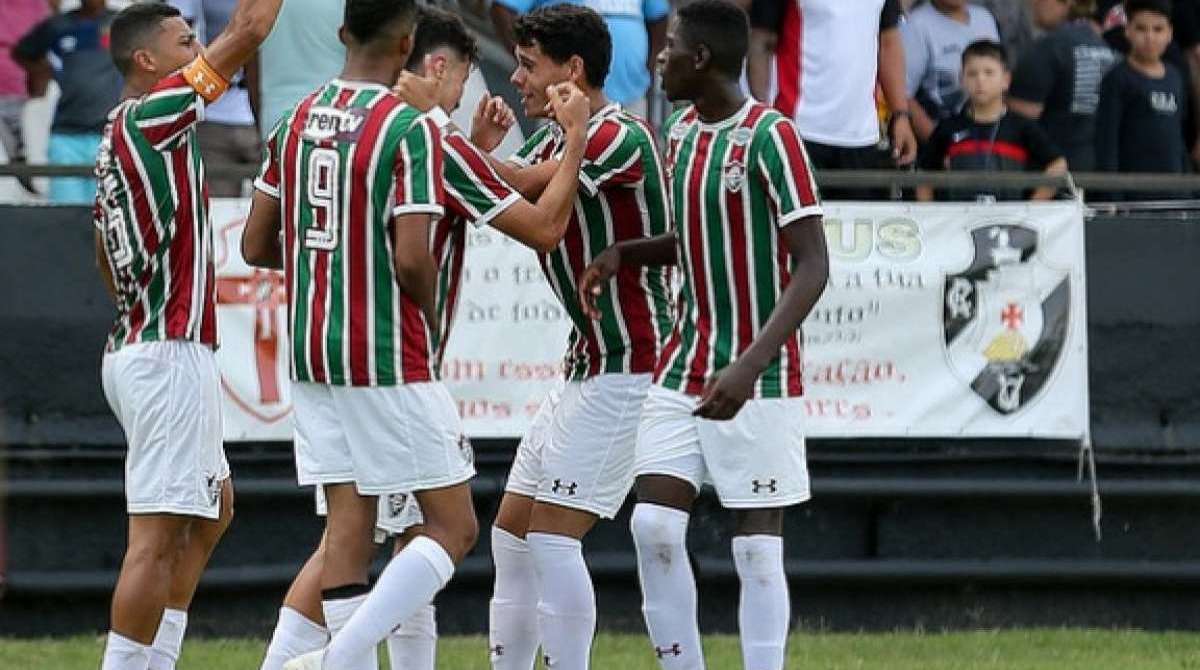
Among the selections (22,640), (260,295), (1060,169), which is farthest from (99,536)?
(1060,169)

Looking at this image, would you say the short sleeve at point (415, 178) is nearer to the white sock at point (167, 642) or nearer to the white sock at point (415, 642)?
the white sock at point (415, 642)

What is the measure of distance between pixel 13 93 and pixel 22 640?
2.85m

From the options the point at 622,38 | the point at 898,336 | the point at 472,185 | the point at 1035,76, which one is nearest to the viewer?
the point at 472,185

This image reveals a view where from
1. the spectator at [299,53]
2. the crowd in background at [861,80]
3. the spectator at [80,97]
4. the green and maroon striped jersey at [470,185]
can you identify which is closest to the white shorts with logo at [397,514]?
the green and maroon striped jersey at [470,185]

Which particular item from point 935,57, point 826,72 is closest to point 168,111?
point 826,72

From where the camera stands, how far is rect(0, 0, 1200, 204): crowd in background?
12.0 meters

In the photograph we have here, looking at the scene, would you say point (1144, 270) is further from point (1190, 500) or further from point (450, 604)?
point (450, 604)

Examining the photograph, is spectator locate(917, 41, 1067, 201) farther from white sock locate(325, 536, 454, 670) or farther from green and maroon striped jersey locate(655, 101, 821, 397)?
white sock locate(325, 536, 454, 670)

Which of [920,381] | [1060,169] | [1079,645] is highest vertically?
[1060,169]

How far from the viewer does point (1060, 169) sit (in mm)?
12492

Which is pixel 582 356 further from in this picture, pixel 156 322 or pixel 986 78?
pixel 986 78

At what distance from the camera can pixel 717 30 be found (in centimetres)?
861

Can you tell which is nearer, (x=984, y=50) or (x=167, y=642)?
(x=167, y=642)

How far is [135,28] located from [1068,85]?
574 centimetres
